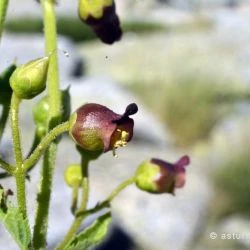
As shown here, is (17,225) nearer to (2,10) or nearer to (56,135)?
(56,135)

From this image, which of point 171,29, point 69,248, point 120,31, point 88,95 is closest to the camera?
point 69,248

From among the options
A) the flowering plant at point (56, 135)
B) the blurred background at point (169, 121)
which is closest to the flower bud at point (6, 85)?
the flowering plant at point (56, 135)

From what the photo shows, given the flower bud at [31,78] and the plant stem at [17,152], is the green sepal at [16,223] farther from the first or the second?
the flower bud at [31,78]

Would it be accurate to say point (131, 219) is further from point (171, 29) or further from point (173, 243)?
point (171, 29)

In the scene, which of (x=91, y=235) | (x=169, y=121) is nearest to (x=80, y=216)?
(x=91, y=235)

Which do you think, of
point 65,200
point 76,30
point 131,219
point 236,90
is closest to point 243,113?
point 236,90

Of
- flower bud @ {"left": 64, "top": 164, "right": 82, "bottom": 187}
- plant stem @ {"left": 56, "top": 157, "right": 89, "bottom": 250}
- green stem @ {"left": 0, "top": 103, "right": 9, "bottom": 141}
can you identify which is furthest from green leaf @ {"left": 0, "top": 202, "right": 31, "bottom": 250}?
flower bud @ {"left": 64, "top": 164, "right": 82, "bottom": 187}

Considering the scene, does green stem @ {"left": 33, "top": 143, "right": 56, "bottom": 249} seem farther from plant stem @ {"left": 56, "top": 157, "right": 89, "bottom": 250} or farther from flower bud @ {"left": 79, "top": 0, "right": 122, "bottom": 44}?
flower bud @ {"left": 79, "top": 0, "right": 122, "bottom": 44}
